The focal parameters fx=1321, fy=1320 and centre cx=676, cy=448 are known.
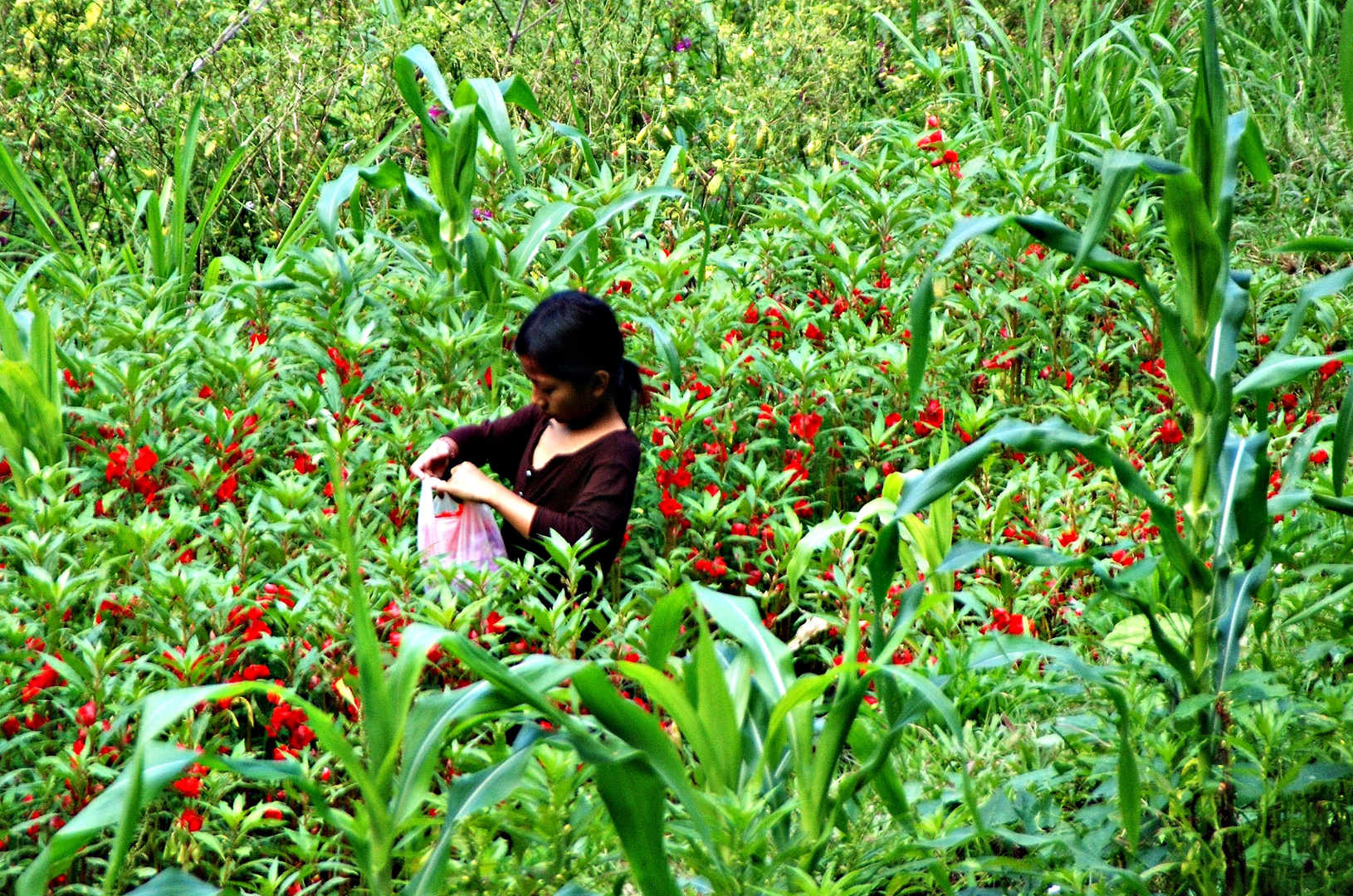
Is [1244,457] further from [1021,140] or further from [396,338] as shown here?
[1021,140]

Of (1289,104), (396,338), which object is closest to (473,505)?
(396,338)

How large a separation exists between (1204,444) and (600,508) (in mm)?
1427

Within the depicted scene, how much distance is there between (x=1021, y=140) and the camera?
549 centimetres

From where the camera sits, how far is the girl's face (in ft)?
10.5

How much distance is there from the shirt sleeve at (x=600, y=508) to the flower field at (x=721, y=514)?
0.54 feet

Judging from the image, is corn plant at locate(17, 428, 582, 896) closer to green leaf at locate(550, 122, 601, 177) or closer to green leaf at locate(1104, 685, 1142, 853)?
green leaf at locate(1104, 685, 1142, 853)

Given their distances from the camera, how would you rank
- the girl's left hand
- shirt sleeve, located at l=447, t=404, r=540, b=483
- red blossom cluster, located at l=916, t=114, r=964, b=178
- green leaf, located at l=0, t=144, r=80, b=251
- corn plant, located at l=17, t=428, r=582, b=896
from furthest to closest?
red blossom cluster, located at l=916, t=114, r=964, b=178 < green leaf, located at l=0, t=144, r=80, b=251 < shirt sleeve, located at l=447, t=404, r=540, b=483 < the girl's left hand < corn plant, located at l=17, t=428, r=582, b=896

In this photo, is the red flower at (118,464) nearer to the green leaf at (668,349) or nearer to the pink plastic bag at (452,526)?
the pink plastic bag at (452,526)

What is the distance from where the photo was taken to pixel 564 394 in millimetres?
3205

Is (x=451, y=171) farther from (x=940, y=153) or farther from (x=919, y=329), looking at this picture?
(x=919, y=329)

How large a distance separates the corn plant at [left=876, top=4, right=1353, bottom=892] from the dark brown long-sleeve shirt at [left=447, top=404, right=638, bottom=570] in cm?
115

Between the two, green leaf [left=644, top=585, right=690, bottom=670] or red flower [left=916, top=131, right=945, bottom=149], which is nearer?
green leaf [left=644, top=585, right=690, bottom=670]

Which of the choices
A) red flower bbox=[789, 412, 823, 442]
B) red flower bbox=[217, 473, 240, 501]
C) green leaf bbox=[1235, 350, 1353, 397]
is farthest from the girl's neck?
green leaf bbox=[1235, 350, 1353, 397]

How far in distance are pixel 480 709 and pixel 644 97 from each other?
15.3 feet
